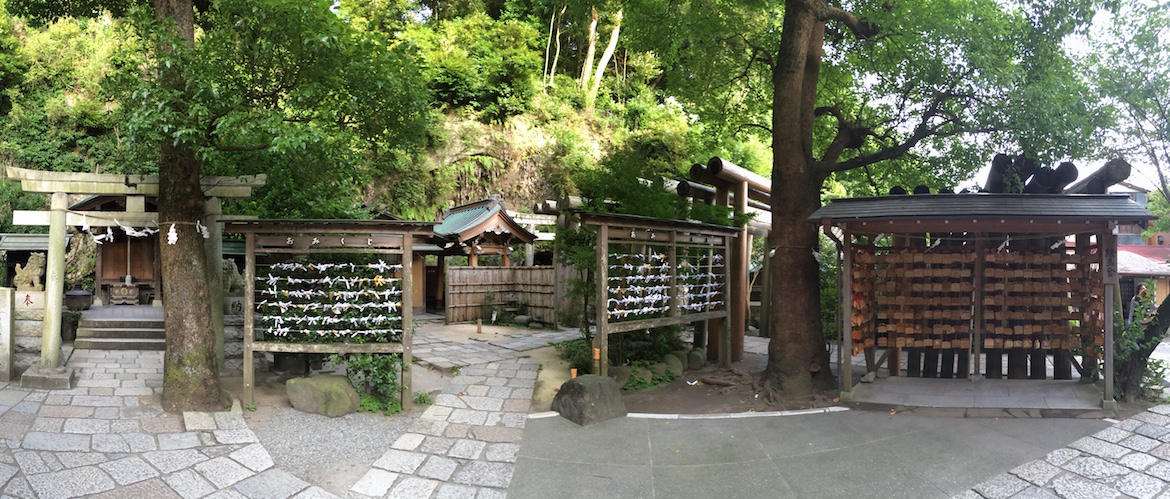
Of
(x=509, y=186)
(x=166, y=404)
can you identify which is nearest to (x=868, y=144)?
(x=166, y=404)

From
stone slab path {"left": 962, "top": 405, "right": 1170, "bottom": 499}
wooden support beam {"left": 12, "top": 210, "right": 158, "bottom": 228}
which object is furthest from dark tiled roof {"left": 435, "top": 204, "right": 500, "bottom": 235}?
stone slab path {"left": 962, "top": 405, "right": 1170, "bottom": 499}

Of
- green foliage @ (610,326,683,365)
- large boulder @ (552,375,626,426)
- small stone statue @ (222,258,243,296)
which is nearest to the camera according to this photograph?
large boulder @ (552,375,626,426)

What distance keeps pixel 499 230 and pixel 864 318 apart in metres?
10.2

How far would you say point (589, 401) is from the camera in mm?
6836

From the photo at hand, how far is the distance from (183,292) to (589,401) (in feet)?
15.8

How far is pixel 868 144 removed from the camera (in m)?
11.5

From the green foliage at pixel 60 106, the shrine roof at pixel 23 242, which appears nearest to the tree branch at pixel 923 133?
the shrine roof at pixel 23 242

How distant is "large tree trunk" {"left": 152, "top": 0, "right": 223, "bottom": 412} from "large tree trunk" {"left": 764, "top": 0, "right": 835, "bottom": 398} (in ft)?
22.7

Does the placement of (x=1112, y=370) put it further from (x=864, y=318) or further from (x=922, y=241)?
(x=922, y=241)

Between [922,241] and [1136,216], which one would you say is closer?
[1136,216]

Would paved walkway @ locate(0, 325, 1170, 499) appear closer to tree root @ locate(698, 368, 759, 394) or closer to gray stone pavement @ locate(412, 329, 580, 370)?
tree root @ locate(698, 368, 759, 394)

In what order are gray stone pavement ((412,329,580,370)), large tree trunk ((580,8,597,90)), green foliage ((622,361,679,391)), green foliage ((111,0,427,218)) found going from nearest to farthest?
green foliage ((111,0,427,218)) < green foliage ((622,361,679,391)) < gray stone pavement ((412,329,580,370)) < large tree trunk ((580,8,597,90))

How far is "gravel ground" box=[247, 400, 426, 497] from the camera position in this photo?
5.54m

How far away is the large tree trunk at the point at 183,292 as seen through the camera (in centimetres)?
686
